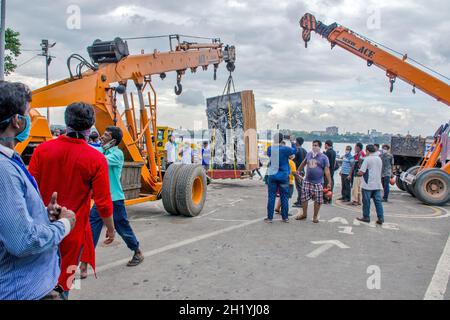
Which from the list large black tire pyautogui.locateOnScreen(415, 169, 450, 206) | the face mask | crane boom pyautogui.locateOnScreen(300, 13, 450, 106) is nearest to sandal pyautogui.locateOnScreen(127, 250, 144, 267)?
the face mask

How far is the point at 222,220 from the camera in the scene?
25.6 ft

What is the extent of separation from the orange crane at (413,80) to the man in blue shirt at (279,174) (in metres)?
5.30

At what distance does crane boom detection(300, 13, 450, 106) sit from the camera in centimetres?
1237

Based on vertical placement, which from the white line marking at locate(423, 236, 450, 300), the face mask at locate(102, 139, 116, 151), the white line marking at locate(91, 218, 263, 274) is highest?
the face mask at locate(102, 139, 116, 151)

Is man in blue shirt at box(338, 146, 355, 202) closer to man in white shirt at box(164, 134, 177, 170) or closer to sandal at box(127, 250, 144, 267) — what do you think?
man in white shirt at box(164, 134, 177, 170)

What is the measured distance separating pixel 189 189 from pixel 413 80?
29.4ft

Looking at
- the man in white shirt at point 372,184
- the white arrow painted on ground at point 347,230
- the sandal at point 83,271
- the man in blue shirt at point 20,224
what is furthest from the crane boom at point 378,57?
the man in blue shirt at point 20,224

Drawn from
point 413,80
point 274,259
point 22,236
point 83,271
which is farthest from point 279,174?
point 413,80

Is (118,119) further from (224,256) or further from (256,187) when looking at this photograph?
(256,187)

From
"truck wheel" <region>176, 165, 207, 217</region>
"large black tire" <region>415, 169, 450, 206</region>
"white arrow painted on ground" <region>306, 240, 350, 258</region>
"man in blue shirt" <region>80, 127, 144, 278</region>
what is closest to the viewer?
"man in blue shirt" <region>80, 127, 144, 278</region>

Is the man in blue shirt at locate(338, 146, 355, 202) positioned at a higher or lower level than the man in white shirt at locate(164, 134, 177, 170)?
lower

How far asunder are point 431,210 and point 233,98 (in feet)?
23.0

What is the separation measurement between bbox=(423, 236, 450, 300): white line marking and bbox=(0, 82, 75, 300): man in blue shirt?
3.79 metres

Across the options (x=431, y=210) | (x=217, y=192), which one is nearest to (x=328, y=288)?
(x=431, y=210)
